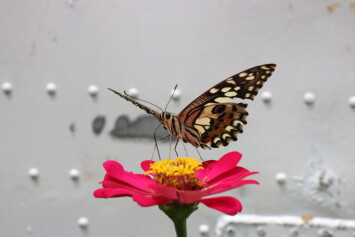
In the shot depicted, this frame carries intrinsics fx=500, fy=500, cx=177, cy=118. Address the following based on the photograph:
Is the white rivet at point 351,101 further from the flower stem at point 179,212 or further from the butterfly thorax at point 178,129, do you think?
the flower stem at point 179,212

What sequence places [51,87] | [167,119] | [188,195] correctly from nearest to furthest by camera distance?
1. [188,195]
2. [167,119]
3. [51,87]

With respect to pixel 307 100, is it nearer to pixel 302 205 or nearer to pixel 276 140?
pixel 276 140

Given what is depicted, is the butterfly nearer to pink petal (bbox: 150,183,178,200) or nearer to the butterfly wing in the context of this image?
the butterfly wing

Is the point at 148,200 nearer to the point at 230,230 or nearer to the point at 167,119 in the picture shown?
the point at 167,119

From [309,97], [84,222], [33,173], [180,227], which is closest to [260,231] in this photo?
[309,97]

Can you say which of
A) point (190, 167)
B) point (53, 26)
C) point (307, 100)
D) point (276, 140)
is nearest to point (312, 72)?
point (307, 100)

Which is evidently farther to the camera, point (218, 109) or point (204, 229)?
point (204, 229)

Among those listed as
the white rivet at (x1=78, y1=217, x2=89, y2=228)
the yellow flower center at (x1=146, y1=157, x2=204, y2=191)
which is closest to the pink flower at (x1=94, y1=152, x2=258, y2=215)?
the yellow flower center at (x1=146, y1=157, x2=204, y2=191)
